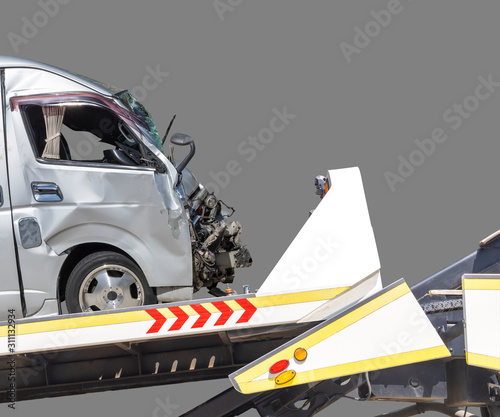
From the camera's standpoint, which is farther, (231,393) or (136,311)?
(231,393)

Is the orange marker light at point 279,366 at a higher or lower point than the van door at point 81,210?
lower

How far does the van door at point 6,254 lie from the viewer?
6977 mm

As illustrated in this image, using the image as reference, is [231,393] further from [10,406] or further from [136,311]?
[10,406]

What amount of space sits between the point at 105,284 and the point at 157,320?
2.32ft

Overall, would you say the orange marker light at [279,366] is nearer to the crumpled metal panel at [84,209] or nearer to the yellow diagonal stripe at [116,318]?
the yellow diagonal stripe at [116,318]

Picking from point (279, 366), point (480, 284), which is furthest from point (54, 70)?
point (480, 284)

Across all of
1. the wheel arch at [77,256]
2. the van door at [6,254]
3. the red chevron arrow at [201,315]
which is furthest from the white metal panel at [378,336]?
the van door at [6,254]

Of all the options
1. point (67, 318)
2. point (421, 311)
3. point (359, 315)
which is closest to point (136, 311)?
point (67, 318)

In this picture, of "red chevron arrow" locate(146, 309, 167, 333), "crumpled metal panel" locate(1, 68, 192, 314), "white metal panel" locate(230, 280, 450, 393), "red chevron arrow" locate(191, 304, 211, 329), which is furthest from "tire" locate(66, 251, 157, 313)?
"white metal panel" locate(230, 280, 450, 393)

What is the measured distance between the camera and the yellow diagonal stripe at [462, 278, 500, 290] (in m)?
6.54

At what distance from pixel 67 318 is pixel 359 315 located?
2.15 metres

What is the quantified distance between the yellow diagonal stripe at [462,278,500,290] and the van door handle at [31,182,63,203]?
10.2 feet

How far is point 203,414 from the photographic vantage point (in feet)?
24.6

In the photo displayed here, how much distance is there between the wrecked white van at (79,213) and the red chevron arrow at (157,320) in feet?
1.68
